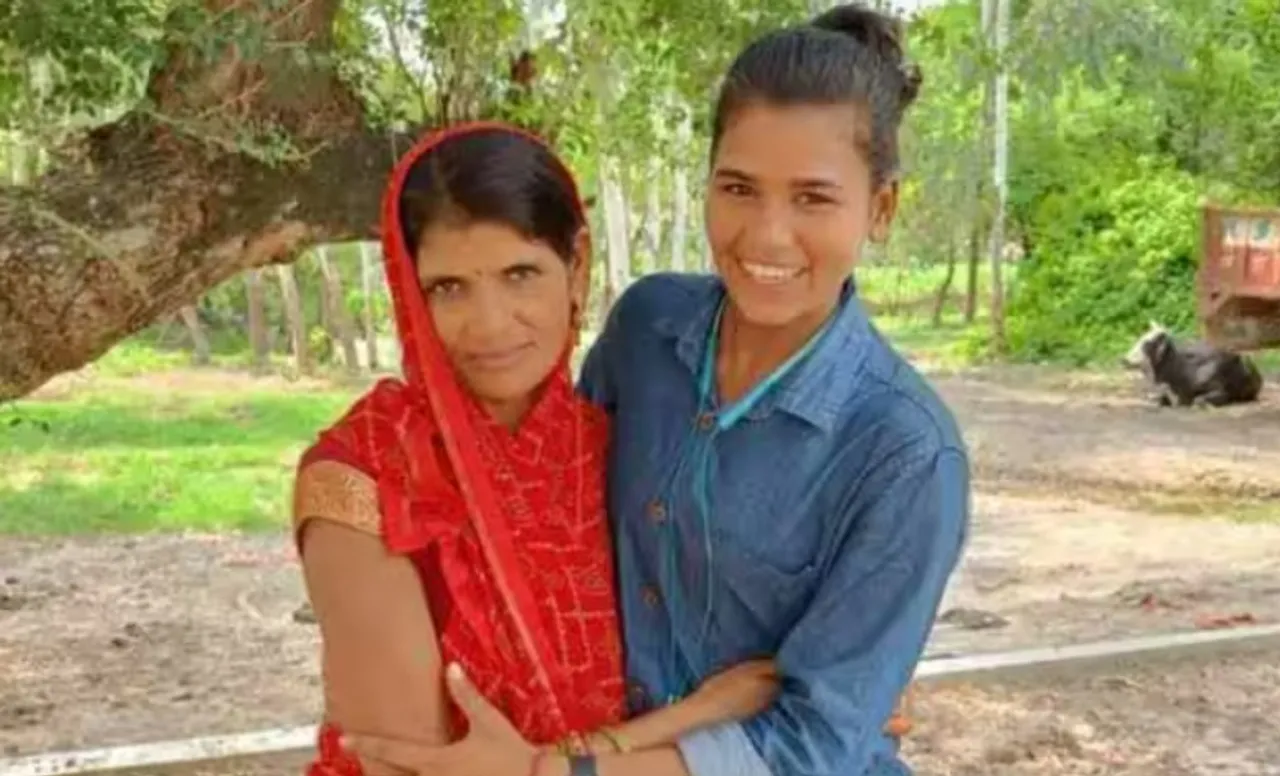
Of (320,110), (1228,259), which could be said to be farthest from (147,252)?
(1228,259)

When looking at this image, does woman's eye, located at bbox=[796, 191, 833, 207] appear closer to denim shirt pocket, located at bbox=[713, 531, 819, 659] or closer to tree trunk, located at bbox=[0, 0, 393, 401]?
denim shirt pocket, located at bbox=[713, 531, 819, 659]

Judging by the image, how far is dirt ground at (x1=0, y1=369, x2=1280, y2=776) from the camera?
17.4ft

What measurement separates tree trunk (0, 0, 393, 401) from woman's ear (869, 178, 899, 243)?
1604 mm

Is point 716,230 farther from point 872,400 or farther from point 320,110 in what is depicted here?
point 320,110

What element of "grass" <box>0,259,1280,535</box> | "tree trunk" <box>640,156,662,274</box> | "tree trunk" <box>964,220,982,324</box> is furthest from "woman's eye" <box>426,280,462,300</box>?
"tree trunk" <box>964,220,982,324</box>

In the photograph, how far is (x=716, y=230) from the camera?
60.0 inches

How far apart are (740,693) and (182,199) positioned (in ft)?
6.42

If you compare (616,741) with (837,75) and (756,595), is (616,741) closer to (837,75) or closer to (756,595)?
(756,595)

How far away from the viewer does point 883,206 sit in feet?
5.13

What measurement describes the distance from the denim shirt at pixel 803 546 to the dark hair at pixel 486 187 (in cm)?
20

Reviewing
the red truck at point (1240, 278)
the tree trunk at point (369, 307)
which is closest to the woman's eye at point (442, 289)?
the red truck at point (1240, 278)

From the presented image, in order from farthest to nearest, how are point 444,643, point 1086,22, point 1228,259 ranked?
1. point 1086,22
2. point 1228,259
3. point 444,643

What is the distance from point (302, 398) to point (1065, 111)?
404 inches

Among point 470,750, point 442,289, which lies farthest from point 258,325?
point 470,750
